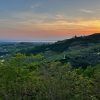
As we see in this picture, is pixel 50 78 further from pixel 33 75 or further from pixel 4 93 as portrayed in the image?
pixel 4 93

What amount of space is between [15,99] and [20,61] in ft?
28.9

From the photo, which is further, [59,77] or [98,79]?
[98,79]

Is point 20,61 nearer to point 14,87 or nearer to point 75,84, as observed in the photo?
point 14,87

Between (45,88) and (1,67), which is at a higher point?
(1,67)

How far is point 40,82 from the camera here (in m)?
76.2

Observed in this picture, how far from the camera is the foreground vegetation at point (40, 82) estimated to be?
73500mm

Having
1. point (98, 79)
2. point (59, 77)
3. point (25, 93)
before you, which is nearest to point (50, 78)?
point (59, 77)

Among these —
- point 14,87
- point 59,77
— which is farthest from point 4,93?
point 59,77

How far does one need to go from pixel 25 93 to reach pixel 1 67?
822 cm

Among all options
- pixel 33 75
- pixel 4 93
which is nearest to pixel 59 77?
pixel 33 75

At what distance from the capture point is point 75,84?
7512cm

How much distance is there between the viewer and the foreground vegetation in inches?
2894

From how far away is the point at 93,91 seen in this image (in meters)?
77.4

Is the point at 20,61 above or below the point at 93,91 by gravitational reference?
above
